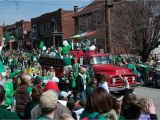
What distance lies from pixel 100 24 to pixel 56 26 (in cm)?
1916

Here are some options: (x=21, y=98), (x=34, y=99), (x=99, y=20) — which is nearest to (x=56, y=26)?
(x=99, y=20)

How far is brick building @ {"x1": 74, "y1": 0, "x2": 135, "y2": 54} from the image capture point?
4100 centimetres

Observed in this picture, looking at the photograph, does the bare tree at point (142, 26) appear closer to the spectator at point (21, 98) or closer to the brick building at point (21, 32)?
the spectator at point (21, 98)

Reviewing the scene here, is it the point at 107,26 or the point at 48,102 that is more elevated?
the point at 107,26

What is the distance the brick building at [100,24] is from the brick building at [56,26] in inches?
138

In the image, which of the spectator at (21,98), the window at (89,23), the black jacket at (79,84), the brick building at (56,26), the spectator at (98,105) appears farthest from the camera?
the brick building at (56,26)

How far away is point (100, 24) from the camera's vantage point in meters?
47.3

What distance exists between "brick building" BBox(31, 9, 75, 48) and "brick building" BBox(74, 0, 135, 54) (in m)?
3.50

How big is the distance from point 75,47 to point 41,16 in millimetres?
45625

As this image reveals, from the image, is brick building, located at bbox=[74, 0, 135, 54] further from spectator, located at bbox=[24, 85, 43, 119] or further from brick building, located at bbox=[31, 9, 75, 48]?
spectator, located at bbox=[24, 85, 43, 119]

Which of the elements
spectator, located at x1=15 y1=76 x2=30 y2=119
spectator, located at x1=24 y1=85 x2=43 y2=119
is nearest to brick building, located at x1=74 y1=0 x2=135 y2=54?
spectator, located at x1=15 y1=76 x2=30 y2=119

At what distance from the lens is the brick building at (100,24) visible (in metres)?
41.0

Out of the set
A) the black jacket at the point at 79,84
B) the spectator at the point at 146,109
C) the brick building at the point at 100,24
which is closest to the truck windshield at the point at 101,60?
the black jacket at the point at 79,84

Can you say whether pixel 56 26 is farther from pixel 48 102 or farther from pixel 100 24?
pixel 48 102
